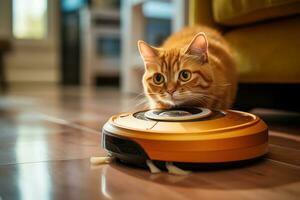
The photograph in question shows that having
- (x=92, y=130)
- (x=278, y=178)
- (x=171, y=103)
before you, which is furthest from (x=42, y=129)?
(x=278, y=178)

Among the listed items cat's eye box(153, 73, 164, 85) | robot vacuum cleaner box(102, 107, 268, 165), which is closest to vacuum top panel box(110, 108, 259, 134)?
robot vacuum cleaner box(102, 107, 268, 165)

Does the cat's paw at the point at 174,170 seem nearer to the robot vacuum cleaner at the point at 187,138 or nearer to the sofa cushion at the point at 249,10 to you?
the robot vacuum cleaner at the point at 187,138

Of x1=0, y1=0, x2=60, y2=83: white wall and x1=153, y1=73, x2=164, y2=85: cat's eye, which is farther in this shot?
x1=0, y1=0, x2=60, y2=83: white wall

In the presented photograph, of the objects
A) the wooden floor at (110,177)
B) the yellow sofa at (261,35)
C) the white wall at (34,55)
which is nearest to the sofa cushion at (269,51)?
the yellow sofa at (261,35)

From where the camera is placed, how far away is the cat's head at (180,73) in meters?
0.98

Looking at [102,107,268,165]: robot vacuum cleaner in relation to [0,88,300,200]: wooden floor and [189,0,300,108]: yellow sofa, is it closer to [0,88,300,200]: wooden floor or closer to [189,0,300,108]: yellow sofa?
[0,88,300,200]: wooden floor

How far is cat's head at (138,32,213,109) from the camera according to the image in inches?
38.7

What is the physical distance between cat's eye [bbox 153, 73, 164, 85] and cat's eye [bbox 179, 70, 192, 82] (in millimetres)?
49

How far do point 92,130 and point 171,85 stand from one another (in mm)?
392

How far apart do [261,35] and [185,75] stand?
0.50m

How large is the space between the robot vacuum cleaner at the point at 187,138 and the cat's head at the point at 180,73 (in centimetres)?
14

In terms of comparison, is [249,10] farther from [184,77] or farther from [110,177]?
[110,177]

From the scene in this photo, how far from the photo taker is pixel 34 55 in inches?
190

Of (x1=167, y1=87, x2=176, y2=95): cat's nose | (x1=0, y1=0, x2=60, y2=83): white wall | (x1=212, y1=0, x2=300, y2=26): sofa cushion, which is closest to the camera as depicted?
(x1=167, y1=87, x2=176, y2=95): cat's nose
